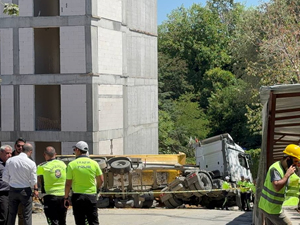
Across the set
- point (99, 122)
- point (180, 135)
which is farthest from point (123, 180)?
point (180, 135)

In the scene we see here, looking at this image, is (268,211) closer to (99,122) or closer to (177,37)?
(99,122)

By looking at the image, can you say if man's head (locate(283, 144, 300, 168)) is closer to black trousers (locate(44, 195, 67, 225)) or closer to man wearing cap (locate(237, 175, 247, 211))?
black trousers (locate(44, 195, 67, 225))

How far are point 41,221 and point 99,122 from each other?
14655 mm

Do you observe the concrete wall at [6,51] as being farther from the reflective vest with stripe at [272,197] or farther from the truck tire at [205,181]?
the reflective vest with stripe at [272,197]

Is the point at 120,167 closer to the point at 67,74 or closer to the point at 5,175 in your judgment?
the point at 5,175

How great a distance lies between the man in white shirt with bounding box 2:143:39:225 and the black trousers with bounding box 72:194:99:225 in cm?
99

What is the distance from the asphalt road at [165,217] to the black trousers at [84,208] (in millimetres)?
4386

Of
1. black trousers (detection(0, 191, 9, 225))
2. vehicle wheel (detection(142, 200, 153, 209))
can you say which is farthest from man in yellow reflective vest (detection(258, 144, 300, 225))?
vehicle wheel (detection(142, 200, 153, 209))

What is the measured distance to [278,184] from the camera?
808cm

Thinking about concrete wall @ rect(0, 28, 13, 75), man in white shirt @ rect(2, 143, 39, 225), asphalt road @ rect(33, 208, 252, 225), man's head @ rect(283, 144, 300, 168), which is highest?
concrete wall @ rect(0, 28, 13, 75)

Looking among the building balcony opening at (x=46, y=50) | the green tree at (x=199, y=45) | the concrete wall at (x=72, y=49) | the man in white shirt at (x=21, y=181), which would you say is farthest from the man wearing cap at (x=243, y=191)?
the green tree at (x=199, y=45)

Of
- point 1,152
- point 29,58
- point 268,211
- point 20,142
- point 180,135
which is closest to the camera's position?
point 268,211

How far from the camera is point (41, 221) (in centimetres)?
1559

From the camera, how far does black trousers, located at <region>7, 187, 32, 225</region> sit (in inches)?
434
